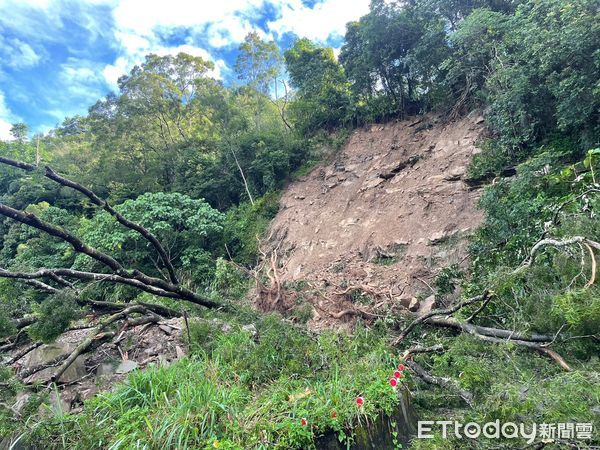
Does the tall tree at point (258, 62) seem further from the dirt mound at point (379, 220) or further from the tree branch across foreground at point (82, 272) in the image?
the tree branch across foreground at point (82, 272)

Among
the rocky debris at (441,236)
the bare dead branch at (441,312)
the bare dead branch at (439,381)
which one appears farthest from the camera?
the rocky debris at (441,236)

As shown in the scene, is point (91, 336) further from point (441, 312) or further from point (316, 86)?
point (316, 86)

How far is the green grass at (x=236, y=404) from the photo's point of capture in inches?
97.7

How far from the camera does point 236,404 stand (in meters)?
2.83

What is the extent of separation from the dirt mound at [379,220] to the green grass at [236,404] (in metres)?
3.04

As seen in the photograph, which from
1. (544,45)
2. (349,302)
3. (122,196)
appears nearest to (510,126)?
(544,45)

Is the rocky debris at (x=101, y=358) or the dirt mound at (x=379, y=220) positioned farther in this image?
the dirt mound at (x=379, y=220)

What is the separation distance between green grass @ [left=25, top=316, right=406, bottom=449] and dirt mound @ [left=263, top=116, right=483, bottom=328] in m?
3.04

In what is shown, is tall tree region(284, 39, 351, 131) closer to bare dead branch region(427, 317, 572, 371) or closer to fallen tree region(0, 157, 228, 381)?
fallen tree region(0, 157, 228, 381)

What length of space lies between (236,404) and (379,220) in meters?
8.31

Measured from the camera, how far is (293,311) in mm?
7242

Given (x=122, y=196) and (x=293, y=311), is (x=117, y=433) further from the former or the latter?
(x=122, y=196)

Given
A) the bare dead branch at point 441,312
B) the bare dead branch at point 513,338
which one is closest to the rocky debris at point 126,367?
the bare dead branch at point 441,312

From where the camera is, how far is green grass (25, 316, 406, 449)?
2.48m
